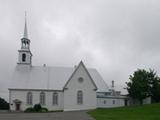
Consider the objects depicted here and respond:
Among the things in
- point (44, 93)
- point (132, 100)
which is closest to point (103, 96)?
point (132, 100)

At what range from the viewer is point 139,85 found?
67.4 meters

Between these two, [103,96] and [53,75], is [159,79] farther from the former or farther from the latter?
[53,75]

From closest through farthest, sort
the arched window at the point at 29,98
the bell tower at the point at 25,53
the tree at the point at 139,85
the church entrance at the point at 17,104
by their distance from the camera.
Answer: the church entrance at the point at 17,104
the arched window at the point at 29,98
the bell tower at the point at 25,53
the tree at the point at 139,85

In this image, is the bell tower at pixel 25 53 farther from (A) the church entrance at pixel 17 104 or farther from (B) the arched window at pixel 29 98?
(A) the church entrance at pixel 17 104

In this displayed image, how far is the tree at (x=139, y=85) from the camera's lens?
6744cm

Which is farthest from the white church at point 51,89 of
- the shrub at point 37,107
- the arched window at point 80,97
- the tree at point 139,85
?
the tree at point 139,85

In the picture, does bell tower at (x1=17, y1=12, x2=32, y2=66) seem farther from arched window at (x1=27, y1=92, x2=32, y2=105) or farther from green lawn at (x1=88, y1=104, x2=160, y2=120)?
green lawn at (x1=88, y1=104, x2=160, y2=120)

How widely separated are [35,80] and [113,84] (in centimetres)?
2451

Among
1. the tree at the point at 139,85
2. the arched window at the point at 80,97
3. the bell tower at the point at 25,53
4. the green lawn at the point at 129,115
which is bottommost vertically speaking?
the green lawn at the point at 129,115

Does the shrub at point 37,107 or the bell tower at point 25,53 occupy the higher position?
the bell tower at point 25,53

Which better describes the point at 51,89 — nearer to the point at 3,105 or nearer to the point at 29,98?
the point at 29,98

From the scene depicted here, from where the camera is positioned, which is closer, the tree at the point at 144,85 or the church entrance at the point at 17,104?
the church entrance at the point at 17,104

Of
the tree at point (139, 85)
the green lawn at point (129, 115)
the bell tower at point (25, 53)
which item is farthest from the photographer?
the tree at point (139, 85)

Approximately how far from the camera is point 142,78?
6925cm
